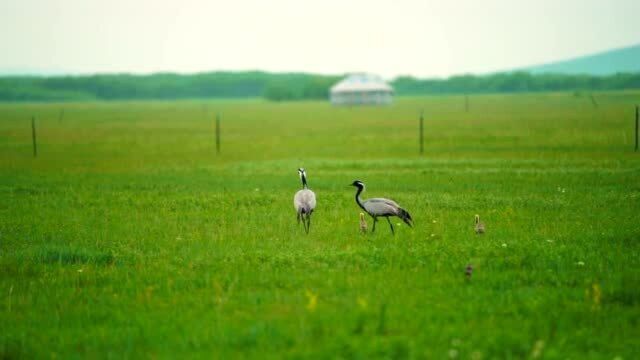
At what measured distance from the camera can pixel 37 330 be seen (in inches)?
393

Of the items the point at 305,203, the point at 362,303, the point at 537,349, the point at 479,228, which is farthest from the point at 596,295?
the point at 305,203

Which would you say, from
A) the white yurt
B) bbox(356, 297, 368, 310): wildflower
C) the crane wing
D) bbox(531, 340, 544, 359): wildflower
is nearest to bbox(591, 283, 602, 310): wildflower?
bbox(531, 340, 544, 359): wildflower

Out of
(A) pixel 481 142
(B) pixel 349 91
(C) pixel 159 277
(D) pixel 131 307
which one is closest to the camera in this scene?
(D) pixel 131 307

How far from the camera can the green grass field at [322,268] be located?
9359 mm

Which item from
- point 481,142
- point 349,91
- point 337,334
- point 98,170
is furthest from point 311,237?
point 349,91

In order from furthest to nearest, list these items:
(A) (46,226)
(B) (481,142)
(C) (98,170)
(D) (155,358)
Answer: (B) (481,142) → (C) (98,170) → (A) (46,226) → (D) (155,358)

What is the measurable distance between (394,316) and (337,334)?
3.59 ft

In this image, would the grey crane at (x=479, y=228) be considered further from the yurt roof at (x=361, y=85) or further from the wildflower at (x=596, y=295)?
the yurt roof at (x=361, y=85)

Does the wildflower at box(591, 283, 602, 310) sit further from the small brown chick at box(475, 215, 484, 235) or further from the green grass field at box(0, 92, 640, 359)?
the small brown chick at box(475, 215, 484, 235)

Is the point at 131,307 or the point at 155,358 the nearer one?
the point at 155,358

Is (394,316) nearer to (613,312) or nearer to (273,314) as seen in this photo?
(273,314)

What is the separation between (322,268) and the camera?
13086mm

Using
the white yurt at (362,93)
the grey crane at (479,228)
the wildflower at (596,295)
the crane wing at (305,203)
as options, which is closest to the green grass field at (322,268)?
the wildflower at (596,295)

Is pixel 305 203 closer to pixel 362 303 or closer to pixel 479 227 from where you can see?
pixel 479 227
